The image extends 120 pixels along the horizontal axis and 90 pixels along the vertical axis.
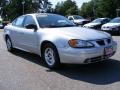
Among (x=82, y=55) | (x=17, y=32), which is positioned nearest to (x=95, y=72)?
(x=82, y=55)

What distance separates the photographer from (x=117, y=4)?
213 ft

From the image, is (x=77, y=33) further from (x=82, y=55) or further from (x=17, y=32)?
(x=17, y=32)

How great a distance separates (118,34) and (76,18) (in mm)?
12051

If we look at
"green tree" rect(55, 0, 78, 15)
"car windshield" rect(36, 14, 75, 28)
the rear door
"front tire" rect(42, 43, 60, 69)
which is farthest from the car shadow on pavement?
"green tree" rect(55, 0, 78, 15)

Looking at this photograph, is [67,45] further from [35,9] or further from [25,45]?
[35,9]

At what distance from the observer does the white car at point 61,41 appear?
266 inches

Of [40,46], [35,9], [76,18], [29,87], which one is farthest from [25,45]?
[35,9]

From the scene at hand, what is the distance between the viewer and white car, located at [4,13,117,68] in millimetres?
6758

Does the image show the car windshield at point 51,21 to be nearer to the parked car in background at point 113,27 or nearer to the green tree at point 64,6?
the parked car in background at point 113,27

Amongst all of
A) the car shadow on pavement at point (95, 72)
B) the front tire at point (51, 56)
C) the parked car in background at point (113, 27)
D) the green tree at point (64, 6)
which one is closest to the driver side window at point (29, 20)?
the front tire at point (51, 56)

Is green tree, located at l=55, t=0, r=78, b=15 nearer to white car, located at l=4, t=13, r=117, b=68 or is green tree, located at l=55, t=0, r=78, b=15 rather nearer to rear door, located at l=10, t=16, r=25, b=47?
rear door, located at l=10, t=16, r=25, b=47

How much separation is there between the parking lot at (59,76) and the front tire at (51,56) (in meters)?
0.16

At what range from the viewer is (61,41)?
6973 millimetres

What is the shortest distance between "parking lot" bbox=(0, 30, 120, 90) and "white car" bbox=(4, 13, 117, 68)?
1.11 feet
